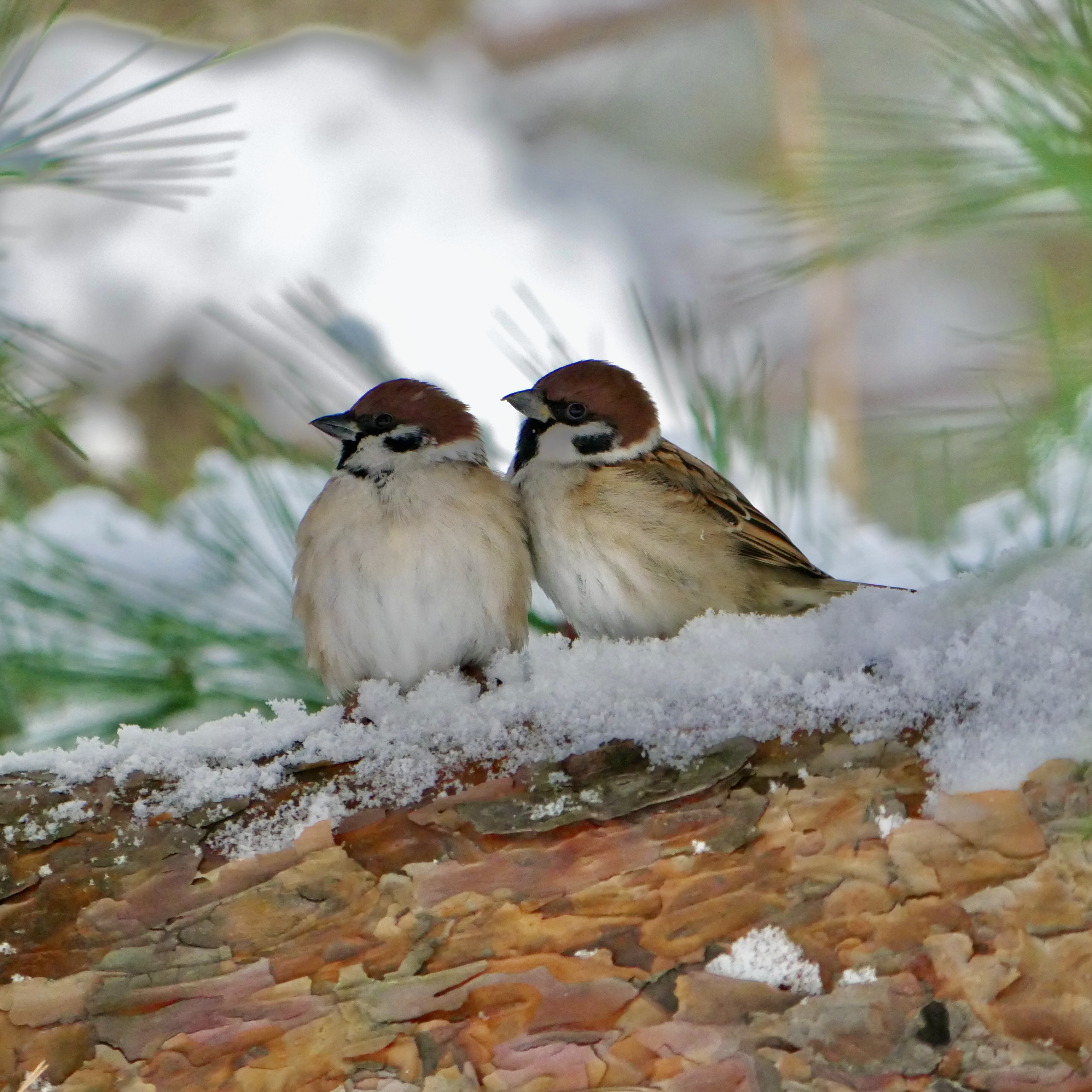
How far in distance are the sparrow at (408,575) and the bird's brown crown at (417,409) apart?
77mm

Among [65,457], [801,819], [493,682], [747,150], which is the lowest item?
[801,819]

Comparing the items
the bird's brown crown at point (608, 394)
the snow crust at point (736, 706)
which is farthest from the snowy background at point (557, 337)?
the bird's brown crown at point (608, 394)

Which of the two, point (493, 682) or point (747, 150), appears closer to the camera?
point (493, 682)

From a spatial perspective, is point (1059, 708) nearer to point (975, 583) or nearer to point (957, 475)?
point (975, 583)

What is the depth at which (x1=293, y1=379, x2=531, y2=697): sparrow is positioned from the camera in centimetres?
201

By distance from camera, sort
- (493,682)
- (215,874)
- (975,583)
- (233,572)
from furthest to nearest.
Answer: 1. (233,572)
2. (493,682)
3. (975,583)
4. (215,874)

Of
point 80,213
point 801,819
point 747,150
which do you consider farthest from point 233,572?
point 747,150

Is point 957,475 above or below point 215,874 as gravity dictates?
above

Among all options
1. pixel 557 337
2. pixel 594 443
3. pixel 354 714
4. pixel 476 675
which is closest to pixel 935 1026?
pixel 354 714

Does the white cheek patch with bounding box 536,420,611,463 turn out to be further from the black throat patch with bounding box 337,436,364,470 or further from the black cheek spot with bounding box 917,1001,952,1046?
the black cheek spot with bounding box 917,1001,952,1046

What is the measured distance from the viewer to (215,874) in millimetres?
1436

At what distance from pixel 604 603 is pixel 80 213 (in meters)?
3.25

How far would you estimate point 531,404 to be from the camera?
7.50 feet

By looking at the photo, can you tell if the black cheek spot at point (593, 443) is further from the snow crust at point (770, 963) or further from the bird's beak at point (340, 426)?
the snow crust at point (770, 963)
